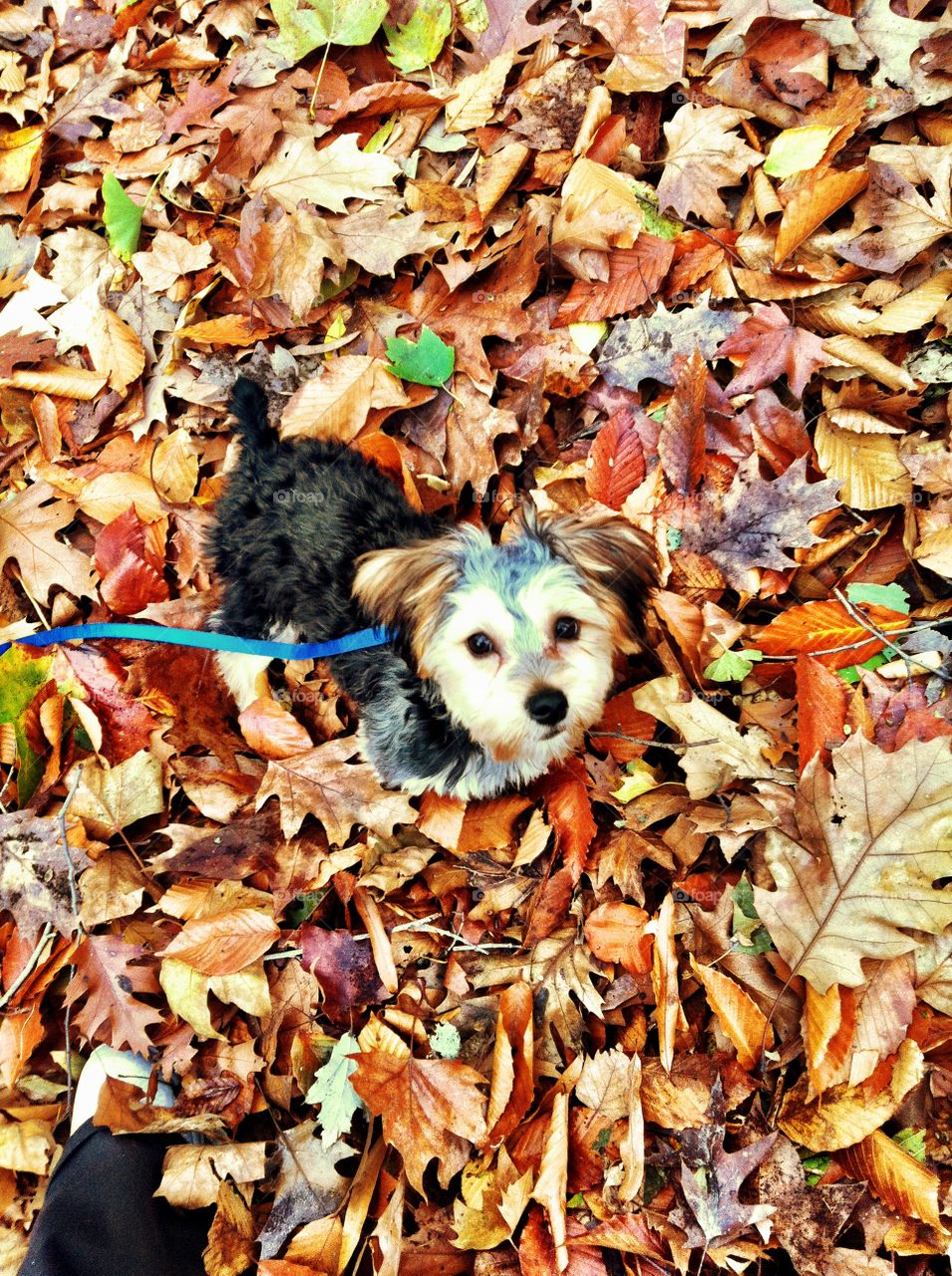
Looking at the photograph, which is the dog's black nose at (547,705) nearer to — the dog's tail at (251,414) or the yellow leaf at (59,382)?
the dog's tail at (251,414)

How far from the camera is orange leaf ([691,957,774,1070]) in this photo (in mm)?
2736

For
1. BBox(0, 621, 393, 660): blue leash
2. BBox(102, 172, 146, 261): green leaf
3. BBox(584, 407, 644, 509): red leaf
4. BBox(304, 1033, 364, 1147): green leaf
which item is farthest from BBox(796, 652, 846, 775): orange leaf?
BBox(102, 172, 146, 261): green leaf

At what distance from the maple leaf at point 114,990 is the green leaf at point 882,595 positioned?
10.3 feet

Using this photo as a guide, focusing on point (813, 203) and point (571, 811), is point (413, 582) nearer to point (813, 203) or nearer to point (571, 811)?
point (571, 811)

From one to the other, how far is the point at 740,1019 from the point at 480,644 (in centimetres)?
149

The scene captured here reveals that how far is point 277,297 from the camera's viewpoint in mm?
4332

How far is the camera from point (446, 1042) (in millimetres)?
→ 3137

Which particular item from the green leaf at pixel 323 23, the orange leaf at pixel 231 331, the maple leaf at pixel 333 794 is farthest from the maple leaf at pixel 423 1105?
the green leaf at pixel 323 23

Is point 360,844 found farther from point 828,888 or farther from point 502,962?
point 828,888

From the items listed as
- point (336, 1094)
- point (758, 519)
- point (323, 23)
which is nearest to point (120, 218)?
point (323, 23)

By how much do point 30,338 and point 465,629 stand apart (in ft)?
10.7

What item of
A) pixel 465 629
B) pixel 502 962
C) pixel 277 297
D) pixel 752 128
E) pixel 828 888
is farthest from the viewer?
pixel 277 297

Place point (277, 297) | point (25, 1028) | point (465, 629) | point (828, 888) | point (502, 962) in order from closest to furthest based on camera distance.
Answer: point (828, 888), point (465, 629), point (502, 962), point (25, 1028), point (277, 297)

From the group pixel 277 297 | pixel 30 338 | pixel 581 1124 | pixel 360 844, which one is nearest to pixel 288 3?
pixel 277 297
